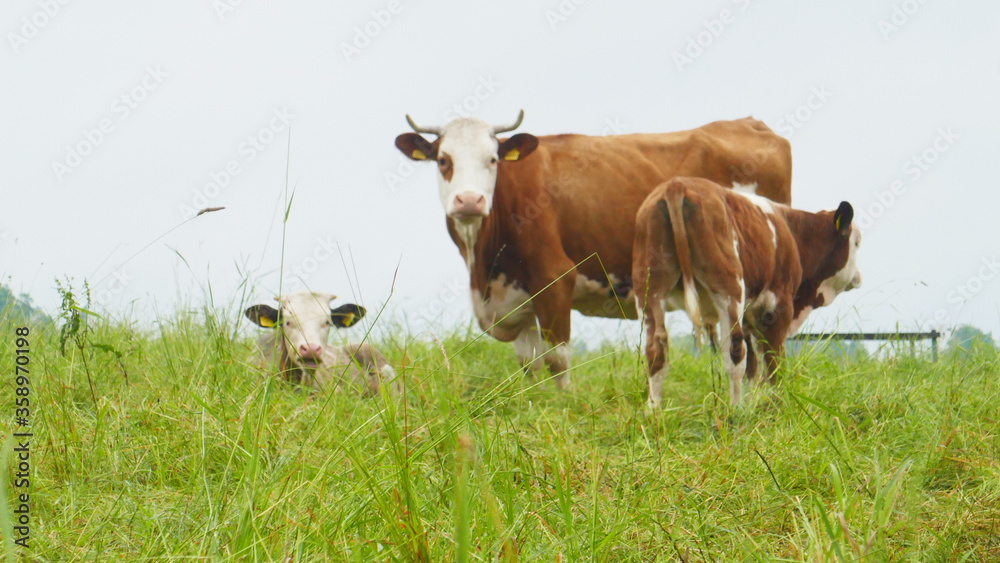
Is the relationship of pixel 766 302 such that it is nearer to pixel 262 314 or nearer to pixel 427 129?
pixel 427 129

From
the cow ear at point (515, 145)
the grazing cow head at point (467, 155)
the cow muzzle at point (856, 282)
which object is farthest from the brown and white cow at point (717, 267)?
the cow ear at point (515, 145)

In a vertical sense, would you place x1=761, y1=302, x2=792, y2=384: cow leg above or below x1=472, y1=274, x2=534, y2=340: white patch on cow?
below

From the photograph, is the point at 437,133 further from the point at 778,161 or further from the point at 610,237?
the point at 778,161

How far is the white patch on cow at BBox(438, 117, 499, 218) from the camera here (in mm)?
6703

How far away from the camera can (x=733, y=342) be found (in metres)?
5.37

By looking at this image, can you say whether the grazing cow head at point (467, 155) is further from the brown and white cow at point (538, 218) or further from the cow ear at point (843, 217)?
the cow ear at point (843, 217)

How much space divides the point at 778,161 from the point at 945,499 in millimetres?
6195

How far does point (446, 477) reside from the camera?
2660 mm

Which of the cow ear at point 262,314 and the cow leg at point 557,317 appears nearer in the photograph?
the cow ear at point 262,314

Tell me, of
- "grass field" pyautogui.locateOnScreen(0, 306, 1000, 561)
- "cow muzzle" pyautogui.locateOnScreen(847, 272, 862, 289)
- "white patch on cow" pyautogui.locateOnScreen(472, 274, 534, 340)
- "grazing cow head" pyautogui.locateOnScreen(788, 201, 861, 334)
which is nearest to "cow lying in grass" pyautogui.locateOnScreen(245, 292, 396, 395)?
"grass field" pyautogui.locateOnScreen(0, 306, 1000, 561)

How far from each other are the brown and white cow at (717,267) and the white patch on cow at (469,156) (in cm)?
149

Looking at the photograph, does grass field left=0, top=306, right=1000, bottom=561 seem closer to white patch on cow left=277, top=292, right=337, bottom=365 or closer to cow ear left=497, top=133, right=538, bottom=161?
white patch on cow left=277, top=292, right=337, bottom=365

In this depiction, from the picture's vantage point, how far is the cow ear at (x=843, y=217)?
23.4ft

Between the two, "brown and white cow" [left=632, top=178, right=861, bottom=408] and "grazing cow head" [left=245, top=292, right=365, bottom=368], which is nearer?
"brown and white cow" [left=632, top=178, right=861, bottom=408]
